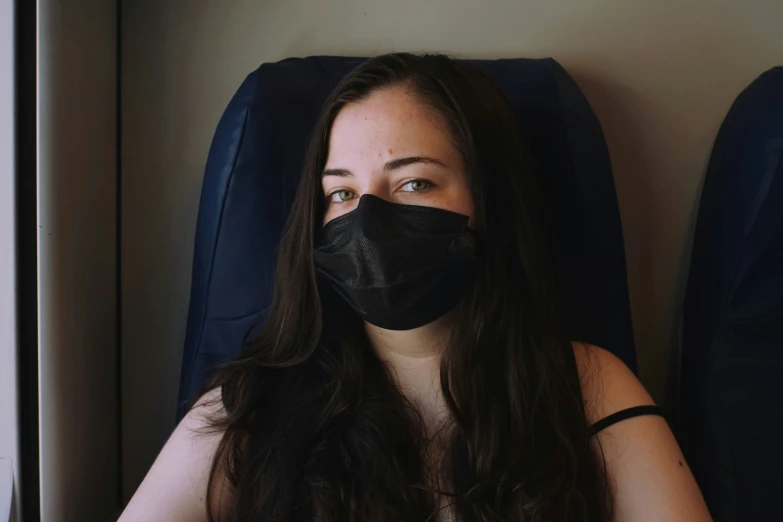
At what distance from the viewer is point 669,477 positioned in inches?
36.1

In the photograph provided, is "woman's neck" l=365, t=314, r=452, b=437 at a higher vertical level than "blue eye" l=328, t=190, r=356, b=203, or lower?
lower

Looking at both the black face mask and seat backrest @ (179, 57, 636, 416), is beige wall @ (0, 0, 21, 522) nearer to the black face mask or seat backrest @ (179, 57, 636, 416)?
seat backrest @ (179, 57, 636, 416)

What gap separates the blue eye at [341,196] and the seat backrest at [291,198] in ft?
0.71

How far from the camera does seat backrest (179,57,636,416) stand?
3.90ft

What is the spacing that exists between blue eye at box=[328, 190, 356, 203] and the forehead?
0.04m

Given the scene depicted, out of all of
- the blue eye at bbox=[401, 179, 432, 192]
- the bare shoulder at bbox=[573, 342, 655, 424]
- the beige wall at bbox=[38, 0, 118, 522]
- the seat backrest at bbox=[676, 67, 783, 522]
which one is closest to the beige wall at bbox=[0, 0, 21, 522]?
the beige wall at bbox=[38, 0, 118, 522]

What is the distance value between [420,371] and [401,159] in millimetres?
367

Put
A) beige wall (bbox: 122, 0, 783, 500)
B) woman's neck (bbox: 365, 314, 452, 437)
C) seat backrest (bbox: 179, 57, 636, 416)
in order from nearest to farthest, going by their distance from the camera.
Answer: woman's neck (bbox: 365, 314, 452, 437)
seat backrest (bbox: 179, 57, 636, 416)
beige wall (bbox: 122, 0, 783, 500)

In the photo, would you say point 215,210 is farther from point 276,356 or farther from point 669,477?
point 669,477

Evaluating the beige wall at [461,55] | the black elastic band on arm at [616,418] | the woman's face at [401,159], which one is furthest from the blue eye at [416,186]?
the beige wall at [461,55]

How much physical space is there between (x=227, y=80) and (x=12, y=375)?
2.59ft

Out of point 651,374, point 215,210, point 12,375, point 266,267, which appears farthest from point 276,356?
point 651,374

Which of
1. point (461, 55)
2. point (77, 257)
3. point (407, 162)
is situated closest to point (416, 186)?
point (407, 162)

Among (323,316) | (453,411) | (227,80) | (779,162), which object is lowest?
(453,411)
